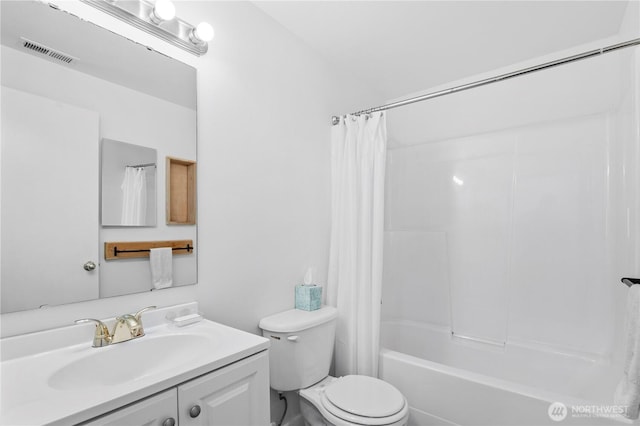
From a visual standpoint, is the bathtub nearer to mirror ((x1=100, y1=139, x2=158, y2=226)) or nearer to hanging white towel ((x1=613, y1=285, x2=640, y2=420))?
hanging white towel ((x1=613, y1=285, x2=640, y2=420))

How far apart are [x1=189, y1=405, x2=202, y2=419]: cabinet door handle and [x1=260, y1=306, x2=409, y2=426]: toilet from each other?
0.71 m

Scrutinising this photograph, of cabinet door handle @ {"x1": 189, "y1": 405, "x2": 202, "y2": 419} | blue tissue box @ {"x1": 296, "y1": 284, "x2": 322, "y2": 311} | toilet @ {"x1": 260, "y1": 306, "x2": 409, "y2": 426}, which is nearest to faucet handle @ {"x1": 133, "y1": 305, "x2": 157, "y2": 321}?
cabinet door handle @ {"x1": 189, "y1": 405, "x2": 202, "y2": 419}

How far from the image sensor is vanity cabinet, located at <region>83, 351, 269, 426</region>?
83 cm

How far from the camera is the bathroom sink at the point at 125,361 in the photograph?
0.97 m

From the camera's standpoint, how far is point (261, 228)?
1786 millimetres

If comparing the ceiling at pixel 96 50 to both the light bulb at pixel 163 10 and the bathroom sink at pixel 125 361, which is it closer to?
the light bulb at pixel 163 10

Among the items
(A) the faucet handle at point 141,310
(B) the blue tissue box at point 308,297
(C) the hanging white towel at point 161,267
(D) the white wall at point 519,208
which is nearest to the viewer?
(A) the faucet handle at point 141,310

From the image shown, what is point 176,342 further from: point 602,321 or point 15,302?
point 602,321

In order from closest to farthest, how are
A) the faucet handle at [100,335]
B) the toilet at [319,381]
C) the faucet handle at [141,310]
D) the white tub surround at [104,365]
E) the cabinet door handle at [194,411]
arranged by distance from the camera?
1. the white tub surround at [104,365]
2. the cabinet door handle at [194,411]
3. the faucet handle at [100,335]
4. the faucet handle at [141,310]
5. the toilet at [319,381]

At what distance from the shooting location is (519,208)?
236 centimetres

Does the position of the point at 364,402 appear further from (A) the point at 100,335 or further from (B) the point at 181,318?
(A) the point at 100,335

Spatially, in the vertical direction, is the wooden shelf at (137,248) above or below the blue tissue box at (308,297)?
above

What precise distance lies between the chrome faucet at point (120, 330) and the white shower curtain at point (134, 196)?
36cm

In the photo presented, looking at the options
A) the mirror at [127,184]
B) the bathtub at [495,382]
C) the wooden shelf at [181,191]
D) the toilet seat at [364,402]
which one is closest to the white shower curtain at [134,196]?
the mirror at [127,184]
